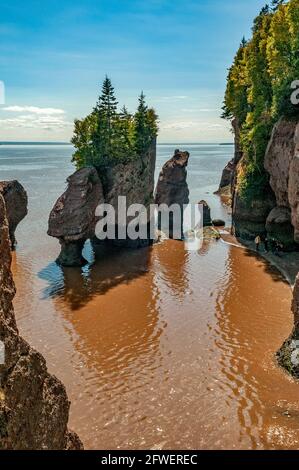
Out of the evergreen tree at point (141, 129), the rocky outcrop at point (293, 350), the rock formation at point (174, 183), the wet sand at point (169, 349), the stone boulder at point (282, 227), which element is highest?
the evergreen tree at point (141, 129)

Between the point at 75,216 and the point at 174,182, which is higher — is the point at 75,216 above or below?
below

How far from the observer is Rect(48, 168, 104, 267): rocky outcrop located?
37625mm

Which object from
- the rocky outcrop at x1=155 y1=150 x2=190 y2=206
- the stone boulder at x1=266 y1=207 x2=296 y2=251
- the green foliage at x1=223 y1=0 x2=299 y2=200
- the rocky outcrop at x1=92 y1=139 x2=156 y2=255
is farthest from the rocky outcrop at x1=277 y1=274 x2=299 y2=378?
the rocky outcrop at x1=155 y1=150 x2=190 y2=206

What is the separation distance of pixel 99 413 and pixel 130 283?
56.5 ft

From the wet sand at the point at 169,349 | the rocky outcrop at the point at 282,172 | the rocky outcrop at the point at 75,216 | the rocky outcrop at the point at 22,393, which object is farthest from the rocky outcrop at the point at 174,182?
the rocky outcrop at the point at 22,393

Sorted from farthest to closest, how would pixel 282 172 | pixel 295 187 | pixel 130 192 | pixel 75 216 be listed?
pixel 130 192 → pixel 75 216 → pixel 282 172 → pixel 295 187

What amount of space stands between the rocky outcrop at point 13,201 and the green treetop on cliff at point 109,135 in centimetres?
762

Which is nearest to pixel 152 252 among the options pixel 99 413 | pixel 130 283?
pixel 130 283

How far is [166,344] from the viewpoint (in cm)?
2423

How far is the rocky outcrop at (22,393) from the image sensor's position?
693cm

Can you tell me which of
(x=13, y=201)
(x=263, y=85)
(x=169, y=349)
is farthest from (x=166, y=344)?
(x=263, y=85)

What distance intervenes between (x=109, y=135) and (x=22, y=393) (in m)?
38.9

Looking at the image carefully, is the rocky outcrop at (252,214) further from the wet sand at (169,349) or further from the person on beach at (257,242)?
the wet sand at (169,349)

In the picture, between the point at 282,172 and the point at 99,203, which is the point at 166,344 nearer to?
the point at 99,203
